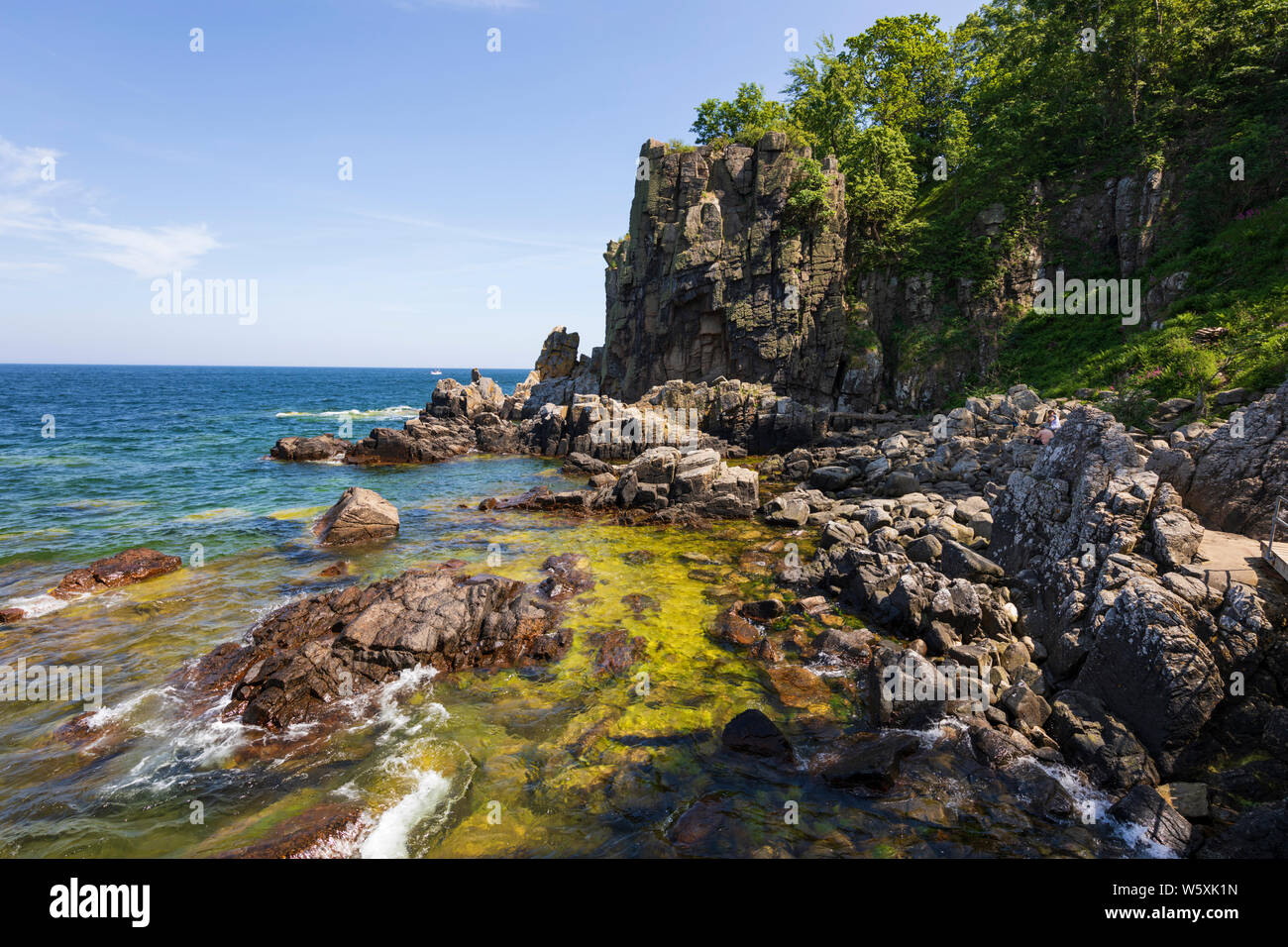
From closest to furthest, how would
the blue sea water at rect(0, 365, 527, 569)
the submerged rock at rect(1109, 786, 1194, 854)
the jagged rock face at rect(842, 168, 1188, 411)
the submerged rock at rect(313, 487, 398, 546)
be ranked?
the submerged rock at rect(1109, 786, 1194, 854), the submerged rock at rect(313, 487, 398, 546), the blue sea water at rect(0, 365, 527, 569), the jagged rock face at rect(842, 168, 1188, 411)

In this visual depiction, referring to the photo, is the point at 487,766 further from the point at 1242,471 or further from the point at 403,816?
the point at 1242,471

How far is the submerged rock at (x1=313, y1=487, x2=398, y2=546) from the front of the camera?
24.3 m

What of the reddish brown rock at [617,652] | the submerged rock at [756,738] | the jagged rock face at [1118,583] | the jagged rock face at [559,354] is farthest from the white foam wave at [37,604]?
the jagged rock face at [559,354]

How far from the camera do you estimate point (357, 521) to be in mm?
24719

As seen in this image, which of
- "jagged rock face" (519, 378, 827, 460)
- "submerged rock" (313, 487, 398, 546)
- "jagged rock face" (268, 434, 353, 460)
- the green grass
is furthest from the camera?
"jagged rock face" (268, 434, 353, 460)

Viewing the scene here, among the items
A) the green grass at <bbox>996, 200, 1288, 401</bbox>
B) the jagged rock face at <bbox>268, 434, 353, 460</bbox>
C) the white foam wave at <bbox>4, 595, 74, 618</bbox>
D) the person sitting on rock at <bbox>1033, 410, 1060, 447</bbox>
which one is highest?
the green grass at <bbox>996, 200, 1288, 401</bbox>

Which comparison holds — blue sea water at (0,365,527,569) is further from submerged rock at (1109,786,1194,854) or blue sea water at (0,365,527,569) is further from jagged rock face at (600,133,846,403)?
submerged rock at (1109,786,1194,854)

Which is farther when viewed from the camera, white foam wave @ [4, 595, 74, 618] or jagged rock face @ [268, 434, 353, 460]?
jagged rock face @ [268, 434, 353, 460]

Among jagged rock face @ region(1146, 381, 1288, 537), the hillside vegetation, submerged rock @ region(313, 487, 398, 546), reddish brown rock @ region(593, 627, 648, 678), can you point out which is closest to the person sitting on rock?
the hillside vegetation

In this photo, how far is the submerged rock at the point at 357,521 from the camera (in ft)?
79.7

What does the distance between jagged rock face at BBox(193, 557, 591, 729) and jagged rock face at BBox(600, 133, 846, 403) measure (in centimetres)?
3599

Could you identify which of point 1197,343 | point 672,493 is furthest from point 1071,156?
point 672,493

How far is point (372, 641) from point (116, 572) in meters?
13.1
